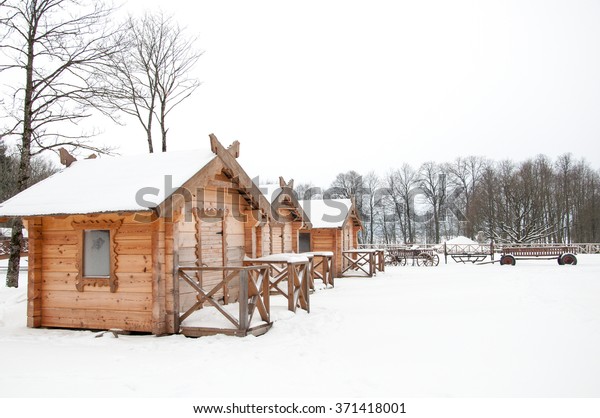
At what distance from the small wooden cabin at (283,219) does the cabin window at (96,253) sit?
23.6 ft

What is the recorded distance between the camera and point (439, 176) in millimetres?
61250

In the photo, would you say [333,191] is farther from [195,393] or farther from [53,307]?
[195,393]

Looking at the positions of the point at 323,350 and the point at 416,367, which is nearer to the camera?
the point at 416,367

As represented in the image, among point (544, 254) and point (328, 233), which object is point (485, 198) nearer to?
point (544, 254)

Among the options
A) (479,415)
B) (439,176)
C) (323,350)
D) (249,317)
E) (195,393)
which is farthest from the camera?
(439,176)

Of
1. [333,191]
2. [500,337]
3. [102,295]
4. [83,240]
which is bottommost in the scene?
[500,337]

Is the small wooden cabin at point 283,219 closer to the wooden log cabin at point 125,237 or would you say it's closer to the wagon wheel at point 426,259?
the wooden log cabin at point 125,237

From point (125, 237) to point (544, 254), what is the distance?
2606 centimetres

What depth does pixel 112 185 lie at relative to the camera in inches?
407

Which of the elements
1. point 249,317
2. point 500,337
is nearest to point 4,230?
point 249,317

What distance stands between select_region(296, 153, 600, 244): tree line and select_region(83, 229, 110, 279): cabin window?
40.2 meters

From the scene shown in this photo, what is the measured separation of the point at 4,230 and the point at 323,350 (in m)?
55.1

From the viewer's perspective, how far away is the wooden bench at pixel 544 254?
27.4 metres

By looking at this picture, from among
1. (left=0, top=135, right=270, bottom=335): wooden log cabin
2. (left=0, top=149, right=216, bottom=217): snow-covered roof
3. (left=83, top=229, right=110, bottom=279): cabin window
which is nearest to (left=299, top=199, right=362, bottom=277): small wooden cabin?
(left=0, top=135, right=270, bottom=335): wooden log cabin
